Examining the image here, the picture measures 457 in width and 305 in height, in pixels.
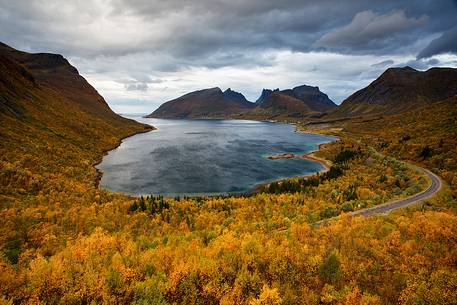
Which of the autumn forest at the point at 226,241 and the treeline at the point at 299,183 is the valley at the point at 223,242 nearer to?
the autumn forest at the point at 226,241

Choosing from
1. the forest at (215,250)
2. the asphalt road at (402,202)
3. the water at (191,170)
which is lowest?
the water at (191,170)

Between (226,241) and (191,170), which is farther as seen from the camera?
(191,170)

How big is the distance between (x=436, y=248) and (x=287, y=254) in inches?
364

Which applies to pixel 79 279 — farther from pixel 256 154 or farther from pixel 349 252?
pixel 256 154

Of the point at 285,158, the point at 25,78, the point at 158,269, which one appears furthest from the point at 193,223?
the point at 25,78

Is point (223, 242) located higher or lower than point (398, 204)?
higher

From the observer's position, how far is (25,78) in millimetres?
114750

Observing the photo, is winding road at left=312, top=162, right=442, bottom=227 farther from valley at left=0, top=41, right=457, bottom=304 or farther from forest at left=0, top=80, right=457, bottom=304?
forest at left=0, top=80, right=457, bottom=304

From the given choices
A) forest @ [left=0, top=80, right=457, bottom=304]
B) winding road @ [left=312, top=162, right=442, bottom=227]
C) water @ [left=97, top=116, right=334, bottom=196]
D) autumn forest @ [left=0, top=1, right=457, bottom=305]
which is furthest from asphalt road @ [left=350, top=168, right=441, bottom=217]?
water @ [left=97, top=116, right=334, bottom=196]

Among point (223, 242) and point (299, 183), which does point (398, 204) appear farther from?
point (223, 242)

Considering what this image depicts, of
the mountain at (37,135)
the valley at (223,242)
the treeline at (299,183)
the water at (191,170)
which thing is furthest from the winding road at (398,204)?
the mountain at (37,135)

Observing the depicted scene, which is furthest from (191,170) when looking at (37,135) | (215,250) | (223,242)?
(215,250)

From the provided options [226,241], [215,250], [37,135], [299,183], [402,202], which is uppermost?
[37,135]

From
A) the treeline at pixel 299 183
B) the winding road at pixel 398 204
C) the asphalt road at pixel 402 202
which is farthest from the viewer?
the treeline at pixel 299 183
